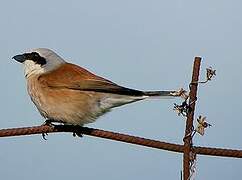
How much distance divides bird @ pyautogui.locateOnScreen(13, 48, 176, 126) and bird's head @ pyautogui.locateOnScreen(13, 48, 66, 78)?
196 millimetres

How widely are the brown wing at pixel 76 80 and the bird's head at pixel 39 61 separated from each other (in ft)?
0.56

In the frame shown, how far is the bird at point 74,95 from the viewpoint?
15.3 ft

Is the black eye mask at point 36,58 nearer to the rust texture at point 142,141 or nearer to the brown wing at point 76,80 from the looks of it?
the brown wing at point 76,80

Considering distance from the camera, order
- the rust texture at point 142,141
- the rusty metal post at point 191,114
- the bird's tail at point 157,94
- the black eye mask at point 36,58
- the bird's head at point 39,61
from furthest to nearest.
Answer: the black eye mask at point 36,58 → the bird's head at point 39,61 → the bird's tail at point 157,94 → the rust texture at point 142,141 → the rusty metal post at point 191,114

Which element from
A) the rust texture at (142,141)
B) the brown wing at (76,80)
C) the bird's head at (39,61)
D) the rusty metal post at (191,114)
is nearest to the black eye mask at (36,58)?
the bird's head at (39,61)

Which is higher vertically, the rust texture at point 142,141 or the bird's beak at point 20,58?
the bird's beak at point 20,58

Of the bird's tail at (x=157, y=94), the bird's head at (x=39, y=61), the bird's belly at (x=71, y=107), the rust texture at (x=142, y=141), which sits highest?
the bird's head at (x=39, y=61)

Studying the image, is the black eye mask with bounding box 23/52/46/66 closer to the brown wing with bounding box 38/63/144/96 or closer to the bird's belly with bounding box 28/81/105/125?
the brown wing with bounding box 38/63/144/96

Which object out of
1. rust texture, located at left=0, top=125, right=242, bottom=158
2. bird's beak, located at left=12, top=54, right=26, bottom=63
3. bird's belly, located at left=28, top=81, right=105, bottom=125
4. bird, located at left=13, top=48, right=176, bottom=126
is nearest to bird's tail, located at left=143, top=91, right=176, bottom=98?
bird, located at left=13, top=48, right=176, bottom=126

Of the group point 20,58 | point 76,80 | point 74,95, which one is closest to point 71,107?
point 74,95

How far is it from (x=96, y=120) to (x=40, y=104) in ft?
1.61

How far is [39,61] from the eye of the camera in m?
5.36

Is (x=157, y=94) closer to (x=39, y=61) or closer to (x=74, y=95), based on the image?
(x=74, y=95)

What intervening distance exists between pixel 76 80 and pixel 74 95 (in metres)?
0.14
